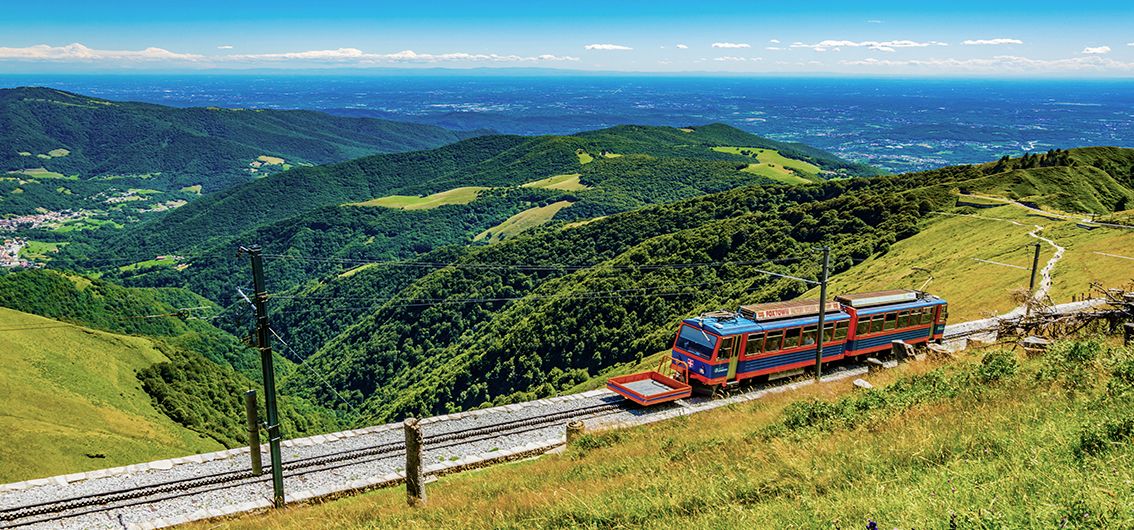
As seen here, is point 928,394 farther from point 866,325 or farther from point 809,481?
point 866,325

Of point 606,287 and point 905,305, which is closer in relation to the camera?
point 905,305

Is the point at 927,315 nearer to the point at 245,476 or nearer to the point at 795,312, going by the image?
the point at 795,312

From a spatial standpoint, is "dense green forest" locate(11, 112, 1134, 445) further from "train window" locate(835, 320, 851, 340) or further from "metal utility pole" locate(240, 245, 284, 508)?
"train window" locate(835, 320, 851, 340)

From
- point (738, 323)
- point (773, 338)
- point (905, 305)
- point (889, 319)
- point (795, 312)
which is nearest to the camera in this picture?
point (738, 323)

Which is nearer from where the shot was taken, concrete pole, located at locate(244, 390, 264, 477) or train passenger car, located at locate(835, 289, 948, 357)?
concrete pole, located at locate(244, 390, 264, 477)

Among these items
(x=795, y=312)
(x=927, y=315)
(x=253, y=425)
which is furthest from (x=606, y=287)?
(x=253, y=425)

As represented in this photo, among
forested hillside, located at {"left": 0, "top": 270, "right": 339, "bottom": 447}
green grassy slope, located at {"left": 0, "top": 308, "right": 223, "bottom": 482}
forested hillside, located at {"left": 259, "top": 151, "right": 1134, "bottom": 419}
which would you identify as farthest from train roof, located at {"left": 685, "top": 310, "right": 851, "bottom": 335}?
green grassy slope, located at {"left": 0, "top": 308, "right": 223, "bottom": 482}

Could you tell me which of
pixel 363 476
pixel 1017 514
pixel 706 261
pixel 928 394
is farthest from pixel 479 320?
pixel 1017 514
